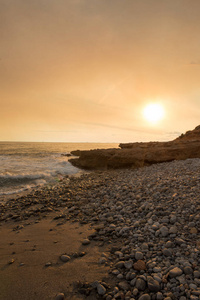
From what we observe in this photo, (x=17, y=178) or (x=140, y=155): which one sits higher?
(x=140, y=155)

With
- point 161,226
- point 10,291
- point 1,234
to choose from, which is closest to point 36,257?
point 10,291

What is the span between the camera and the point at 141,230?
A: 5.56 m

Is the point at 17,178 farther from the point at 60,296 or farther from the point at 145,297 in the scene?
the point at 145,297

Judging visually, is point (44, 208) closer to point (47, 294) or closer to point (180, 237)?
point (47, 294)

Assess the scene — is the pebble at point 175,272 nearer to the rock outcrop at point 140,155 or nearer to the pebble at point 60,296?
the pebble at point 60,296

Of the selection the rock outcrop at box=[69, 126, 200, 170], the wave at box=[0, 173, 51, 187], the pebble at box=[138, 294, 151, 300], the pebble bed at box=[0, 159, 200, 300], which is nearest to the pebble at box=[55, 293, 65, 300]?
the pebble bed at box=[0, 159, 200, 300]

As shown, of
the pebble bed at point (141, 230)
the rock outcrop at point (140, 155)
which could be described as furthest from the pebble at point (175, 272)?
the rock outcrop at point (140, 155)

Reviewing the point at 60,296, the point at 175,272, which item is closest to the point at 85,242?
the point at 60,296

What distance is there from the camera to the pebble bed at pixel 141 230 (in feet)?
11.4

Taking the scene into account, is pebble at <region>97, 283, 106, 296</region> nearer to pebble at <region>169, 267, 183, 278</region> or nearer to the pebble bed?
the pebble bed

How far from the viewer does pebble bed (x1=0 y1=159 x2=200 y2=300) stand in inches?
137

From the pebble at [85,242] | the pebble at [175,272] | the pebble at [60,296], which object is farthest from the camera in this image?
the pebble at [85,242]

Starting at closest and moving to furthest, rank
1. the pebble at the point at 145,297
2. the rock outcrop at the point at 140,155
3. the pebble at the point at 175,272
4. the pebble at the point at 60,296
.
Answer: the pebble at the point at 145,297
the pebble at the point at 60,296
the pebble at the point at 175,272
the rock outcrop at the point at 140,155

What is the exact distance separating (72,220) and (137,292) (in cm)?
436
